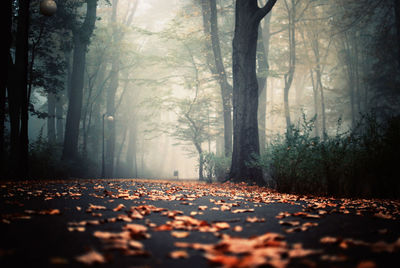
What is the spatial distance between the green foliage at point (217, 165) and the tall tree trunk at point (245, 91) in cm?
362

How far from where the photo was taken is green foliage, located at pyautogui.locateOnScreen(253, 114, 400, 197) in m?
4.86

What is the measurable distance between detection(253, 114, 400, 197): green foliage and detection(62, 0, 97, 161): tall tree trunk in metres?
12.1

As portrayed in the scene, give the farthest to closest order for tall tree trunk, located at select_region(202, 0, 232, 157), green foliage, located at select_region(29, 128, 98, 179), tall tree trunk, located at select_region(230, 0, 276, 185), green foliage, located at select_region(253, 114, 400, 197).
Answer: tall tree trunk, located at select_region(202, 0, 232, 157)
green foliage, located at select_region(29, 128, 98, 179)
tall tree trunk, located at select_region(230, 0, 276, 185)
green foliage, located at select_region(253, 114, 400, 197)

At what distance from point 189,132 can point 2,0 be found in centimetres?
1505

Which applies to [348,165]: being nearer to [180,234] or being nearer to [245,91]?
[180,234]

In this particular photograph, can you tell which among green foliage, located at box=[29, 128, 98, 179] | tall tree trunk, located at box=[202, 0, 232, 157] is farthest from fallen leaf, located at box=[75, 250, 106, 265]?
tall tree trunk, located at box=[202, 0, 232, 157]

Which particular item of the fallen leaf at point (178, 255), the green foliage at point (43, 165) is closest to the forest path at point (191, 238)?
the fallen leaf at point (178, 255)

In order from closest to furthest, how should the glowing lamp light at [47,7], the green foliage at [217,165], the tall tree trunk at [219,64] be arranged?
the glowing lamp light at [47,7] < the green foliage at [217,165] < the tall tree trunk at [219,64]

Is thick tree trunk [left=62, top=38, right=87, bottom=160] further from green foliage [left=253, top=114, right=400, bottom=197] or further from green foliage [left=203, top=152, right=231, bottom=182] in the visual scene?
green foliage [left=253, top=114, right=400, bottom=197]

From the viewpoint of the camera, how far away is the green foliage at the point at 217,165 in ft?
44.2

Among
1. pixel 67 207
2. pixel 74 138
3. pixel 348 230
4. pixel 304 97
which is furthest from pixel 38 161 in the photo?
pixel 304 97

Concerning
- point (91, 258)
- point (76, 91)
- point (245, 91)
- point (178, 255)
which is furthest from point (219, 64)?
point (91, 258)

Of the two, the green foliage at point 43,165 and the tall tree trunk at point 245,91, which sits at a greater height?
the tall tree trunk at point 245,91

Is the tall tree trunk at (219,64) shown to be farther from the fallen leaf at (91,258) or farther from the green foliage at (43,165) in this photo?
the fallen leaf at (91,258)
